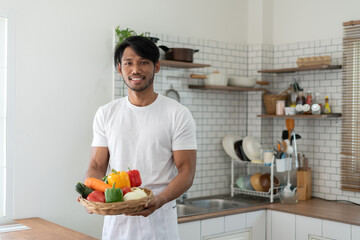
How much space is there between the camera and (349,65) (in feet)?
13.0

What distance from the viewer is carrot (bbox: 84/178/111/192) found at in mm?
2043

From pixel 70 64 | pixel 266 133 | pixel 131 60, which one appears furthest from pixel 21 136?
pixel 266 133

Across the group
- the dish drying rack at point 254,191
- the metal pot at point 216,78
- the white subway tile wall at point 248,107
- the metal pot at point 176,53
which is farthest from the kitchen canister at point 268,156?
the metal pot at point 176,53

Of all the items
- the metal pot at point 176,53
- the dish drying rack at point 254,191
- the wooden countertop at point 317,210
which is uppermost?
the metal pot at point 176,53

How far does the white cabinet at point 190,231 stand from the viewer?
11.0 feet

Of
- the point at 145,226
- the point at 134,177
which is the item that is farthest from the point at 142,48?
the point at 145,226

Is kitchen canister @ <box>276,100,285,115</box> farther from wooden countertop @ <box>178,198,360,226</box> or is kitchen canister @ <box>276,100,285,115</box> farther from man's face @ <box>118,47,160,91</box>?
man's face @ <box>118,47,160,91</box>

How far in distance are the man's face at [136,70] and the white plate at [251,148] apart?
2188 millimetres

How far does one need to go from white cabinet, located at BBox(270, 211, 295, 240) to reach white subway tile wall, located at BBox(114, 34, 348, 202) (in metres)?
0.63

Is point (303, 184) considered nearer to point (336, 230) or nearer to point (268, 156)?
point (268, 156)

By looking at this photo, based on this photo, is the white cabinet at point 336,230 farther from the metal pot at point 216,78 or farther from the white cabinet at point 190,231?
the metal pot at point 216,78

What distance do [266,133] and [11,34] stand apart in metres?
2.45

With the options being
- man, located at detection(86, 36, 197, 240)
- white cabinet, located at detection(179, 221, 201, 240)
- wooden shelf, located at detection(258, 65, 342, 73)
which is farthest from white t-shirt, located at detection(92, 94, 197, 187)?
wooden shelf, located at detection(258, 65, 342, 73)

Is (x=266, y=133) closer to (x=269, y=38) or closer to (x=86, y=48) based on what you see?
(x=269, y=38)
